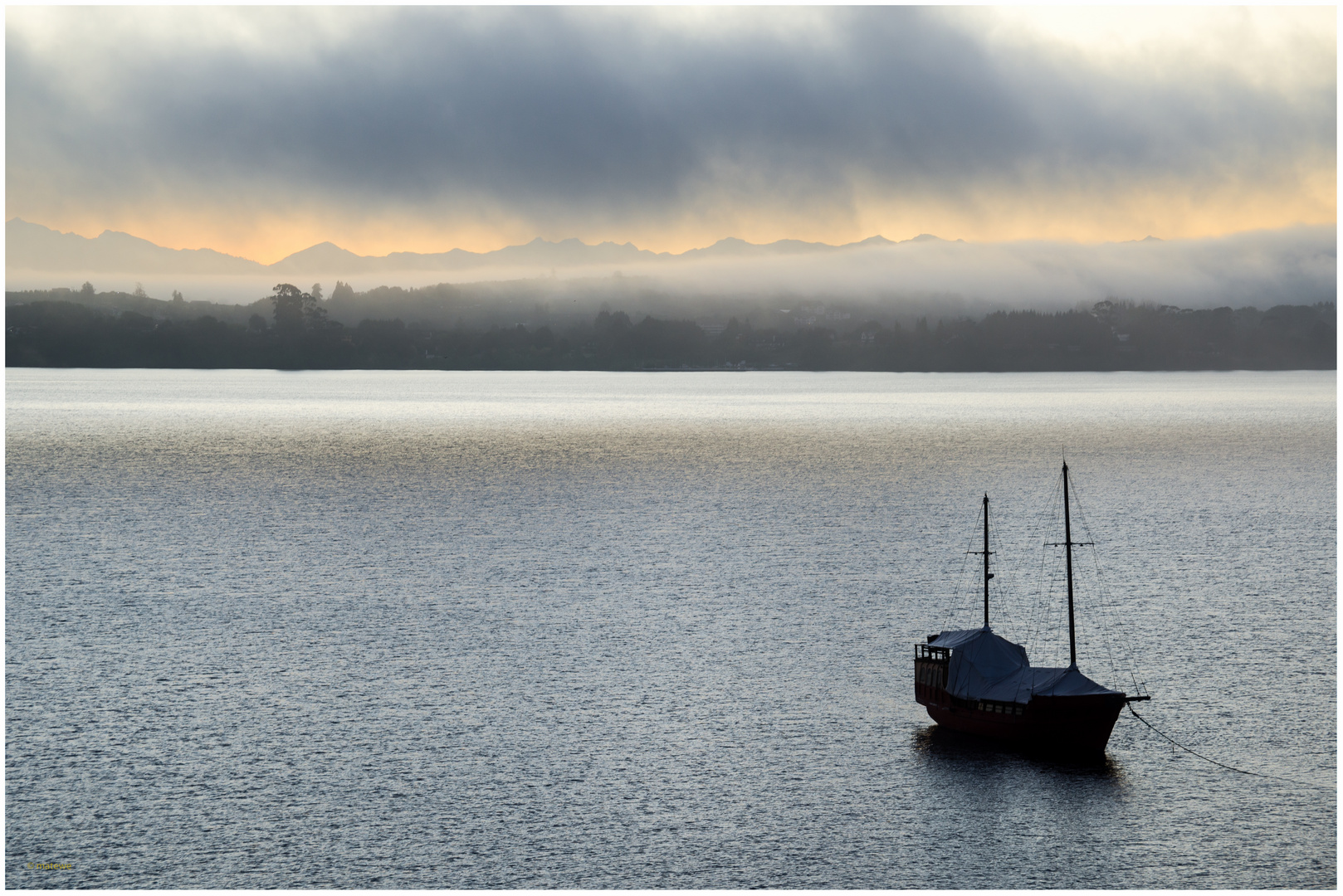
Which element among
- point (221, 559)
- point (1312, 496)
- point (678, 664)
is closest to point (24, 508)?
point (221, 559)

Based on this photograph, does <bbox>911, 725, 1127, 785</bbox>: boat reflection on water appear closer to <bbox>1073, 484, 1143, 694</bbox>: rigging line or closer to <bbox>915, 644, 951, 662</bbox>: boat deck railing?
<bbox>915, 644, 951, 662</bbox>: boat deck railing

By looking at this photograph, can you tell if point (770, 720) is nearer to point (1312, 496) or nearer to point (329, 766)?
point (329, 766)

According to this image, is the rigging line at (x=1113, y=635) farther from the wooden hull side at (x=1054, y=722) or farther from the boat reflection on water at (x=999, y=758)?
the boat reflection on water at (x=999, y=758)

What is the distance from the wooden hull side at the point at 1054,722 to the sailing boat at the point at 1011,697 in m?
0.05

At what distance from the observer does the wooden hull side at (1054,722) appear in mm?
65250

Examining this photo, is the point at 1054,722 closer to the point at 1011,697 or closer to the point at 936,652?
the point at 1011,697

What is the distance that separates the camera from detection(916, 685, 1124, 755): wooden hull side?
65250 mm

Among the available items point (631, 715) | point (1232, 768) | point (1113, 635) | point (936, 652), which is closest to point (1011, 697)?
point (936, 652)

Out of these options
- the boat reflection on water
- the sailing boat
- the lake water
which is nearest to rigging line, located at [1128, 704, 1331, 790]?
the lake water

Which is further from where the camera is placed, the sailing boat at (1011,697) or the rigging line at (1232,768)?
the sailing boat at (1011,697)

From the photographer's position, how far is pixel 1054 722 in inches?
2589

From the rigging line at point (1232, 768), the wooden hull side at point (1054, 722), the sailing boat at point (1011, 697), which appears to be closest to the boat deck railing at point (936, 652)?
the sailing boat at point (1011, 697)

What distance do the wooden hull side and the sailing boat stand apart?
0.15 feet

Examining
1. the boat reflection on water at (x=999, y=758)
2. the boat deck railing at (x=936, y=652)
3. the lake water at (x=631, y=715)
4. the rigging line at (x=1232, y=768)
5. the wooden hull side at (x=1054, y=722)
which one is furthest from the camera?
the boat deck railing at (x=936, y=652)
